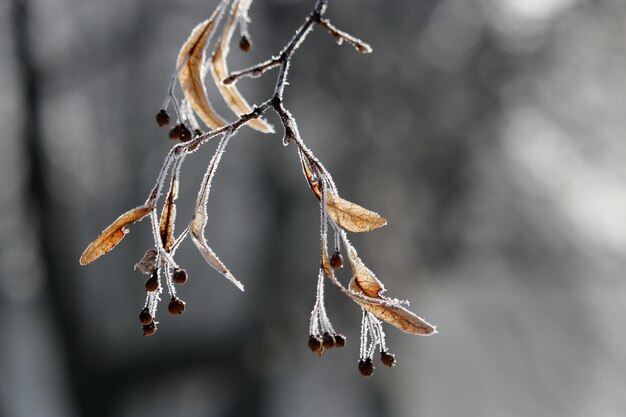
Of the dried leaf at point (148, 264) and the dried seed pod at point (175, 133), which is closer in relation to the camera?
the dried leaf at point (148, 264)

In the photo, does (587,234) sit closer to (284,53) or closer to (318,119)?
(318,119)

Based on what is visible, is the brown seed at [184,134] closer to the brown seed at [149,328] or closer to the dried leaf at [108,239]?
the dried leaf at [108,239]

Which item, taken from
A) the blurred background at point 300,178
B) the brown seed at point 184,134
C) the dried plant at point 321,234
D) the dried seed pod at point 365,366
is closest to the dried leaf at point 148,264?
the dried plant at point 321,234

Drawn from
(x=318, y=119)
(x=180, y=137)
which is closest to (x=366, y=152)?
(x=318, y=119)

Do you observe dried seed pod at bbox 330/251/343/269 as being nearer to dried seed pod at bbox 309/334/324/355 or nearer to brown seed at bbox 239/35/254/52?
dried seed pod at bbox 309/334/324/355

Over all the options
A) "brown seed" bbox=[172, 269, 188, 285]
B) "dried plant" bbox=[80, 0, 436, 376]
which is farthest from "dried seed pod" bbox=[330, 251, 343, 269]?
"brown seed" bbox=[172, 269, 188, 285]

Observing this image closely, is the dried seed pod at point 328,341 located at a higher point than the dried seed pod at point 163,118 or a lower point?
lower

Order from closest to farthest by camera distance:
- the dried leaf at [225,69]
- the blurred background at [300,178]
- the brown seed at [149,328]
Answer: the brown seed at [149,328], the dried leaf at [225,69], the blurred background at [300,178]
